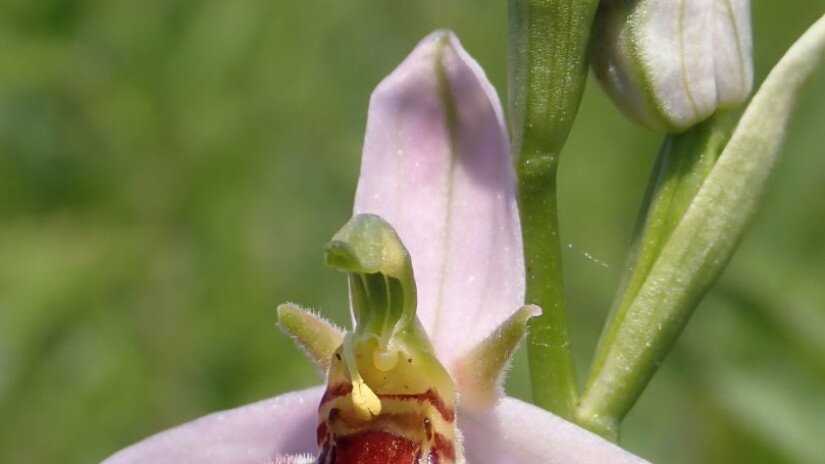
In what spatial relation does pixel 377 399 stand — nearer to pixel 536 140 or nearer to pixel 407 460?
pixel 407 460

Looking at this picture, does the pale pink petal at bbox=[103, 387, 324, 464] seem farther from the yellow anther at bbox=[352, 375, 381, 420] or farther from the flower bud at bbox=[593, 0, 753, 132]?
the flower bud at bbox=[593, 0, 753, 132]

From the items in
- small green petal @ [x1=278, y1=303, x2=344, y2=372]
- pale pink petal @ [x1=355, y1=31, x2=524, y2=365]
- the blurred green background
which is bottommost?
the blurred green background

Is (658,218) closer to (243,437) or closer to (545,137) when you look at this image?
(545,137)

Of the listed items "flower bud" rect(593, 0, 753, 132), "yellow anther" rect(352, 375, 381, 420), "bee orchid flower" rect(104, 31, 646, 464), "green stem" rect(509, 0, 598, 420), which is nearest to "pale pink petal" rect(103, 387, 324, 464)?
"bee orchid flower" rect(104, 31, 646, 464)

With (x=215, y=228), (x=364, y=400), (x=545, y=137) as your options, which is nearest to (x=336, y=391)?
(x=364, y=400)

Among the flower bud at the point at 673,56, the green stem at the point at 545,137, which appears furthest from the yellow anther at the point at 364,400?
the flower bud at the point at 673,56

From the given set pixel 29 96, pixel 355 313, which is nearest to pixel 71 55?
pixel 29 96
